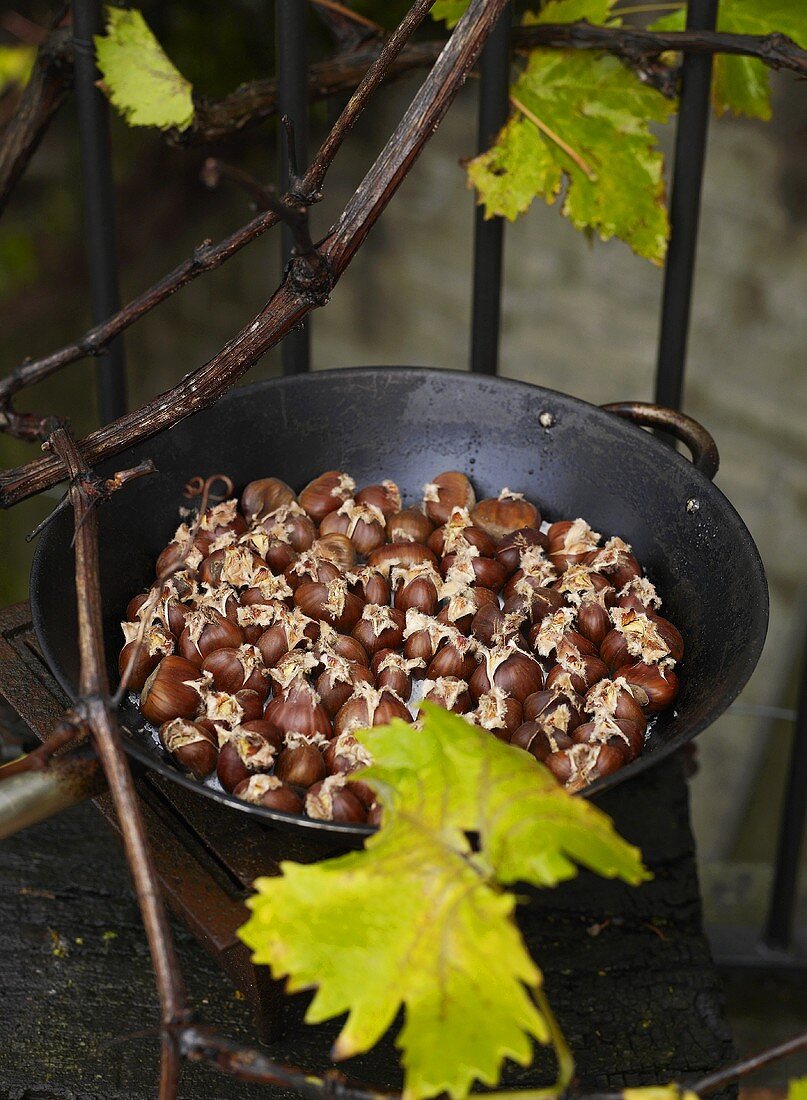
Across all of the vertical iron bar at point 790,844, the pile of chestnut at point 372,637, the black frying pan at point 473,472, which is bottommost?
the vertical iron bar at point 790,844

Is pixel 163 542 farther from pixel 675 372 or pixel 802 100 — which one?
pixel 802 100

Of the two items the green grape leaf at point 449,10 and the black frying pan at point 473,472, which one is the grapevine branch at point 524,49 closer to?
the green grape leaf at point 449,10

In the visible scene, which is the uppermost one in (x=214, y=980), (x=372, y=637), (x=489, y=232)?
(x=489, y=232)

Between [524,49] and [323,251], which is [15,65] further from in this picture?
[323,251]

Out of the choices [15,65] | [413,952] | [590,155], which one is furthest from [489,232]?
[15,65]

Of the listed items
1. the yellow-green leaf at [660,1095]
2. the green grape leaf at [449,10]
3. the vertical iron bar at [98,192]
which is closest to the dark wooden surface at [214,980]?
the yellow-green leaf at [660,1095]
